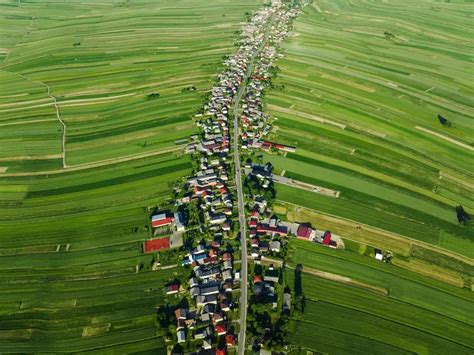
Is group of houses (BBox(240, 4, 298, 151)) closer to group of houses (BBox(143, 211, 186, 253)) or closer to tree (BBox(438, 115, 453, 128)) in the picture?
group of houses (BBox(143, 211, 186, 253))

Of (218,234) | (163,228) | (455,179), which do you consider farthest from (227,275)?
(455,179)

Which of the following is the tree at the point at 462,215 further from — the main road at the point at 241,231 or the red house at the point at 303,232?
the main road at the point at 241,231

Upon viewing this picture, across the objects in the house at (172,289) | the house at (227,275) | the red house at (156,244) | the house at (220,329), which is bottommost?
the house at (220,329)

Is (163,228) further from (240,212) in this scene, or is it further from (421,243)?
(421,243)

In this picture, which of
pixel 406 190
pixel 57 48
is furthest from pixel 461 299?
pixel 57 48

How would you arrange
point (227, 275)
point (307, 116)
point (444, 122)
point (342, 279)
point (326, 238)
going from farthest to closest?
1. point (307, 116)
2. point (444, 122)
3. point (326, 238)
4. point (227, 275)
5. point (342, 279)

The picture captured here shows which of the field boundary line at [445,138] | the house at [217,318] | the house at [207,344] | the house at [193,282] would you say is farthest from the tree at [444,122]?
the house at [207,344]

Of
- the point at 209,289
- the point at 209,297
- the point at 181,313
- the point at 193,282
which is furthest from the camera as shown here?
the point at 193,282
